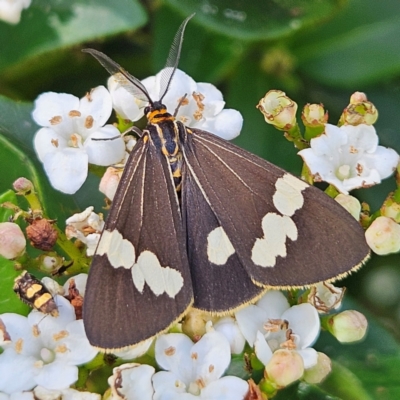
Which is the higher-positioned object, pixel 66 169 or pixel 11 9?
pixel 11 9

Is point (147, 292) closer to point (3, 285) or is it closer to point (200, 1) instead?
point (3, 285)

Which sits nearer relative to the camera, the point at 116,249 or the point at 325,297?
the point at 116,249

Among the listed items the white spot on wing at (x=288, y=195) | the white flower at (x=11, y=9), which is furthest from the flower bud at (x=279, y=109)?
the white flower at (x=11, y=9)

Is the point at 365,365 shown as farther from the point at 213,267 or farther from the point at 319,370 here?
the point at 213,267

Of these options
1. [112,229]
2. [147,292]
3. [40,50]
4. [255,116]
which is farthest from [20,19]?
[147,292]

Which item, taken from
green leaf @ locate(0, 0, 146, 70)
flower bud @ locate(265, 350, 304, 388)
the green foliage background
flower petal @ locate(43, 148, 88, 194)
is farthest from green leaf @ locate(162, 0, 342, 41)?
flower bud @ locate(265, 350, 304, 388)

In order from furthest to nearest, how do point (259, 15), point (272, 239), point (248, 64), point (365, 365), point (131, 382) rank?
point (248, 64)
point (259, 15)
point (365, 365)
point (272, 239)
point (131, 382)

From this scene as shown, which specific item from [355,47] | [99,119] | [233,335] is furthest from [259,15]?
[233,335]
